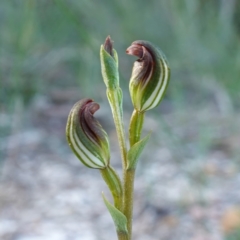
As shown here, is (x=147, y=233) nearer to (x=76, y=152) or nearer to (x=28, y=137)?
(x=28, y=137)

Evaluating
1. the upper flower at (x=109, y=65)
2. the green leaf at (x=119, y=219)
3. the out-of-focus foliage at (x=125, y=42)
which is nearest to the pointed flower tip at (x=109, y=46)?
the upper flower at (x=109, y=65)

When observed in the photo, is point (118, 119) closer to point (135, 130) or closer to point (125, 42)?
point (135, 130)

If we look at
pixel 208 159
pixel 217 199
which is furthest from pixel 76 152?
pixel 208 159

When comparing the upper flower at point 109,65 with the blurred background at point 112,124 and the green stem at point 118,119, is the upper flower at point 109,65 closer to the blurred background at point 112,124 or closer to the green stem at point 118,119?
the green stem at point 118,119

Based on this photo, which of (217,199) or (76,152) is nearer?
(76,152)

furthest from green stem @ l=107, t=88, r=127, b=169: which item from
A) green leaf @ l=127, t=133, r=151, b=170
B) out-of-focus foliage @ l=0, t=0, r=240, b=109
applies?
out-of-focus foliage @ l=0, t=0, r=240, b=109

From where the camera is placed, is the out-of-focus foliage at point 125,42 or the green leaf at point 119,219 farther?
the out-of-focus foliage at point 125,42

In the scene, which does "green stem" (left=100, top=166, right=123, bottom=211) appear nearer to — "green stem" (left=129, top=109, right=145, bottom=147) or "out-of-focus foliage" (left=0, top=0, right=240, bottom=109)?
"green stem" (left=129, top=109, right=145, bottom=147)
